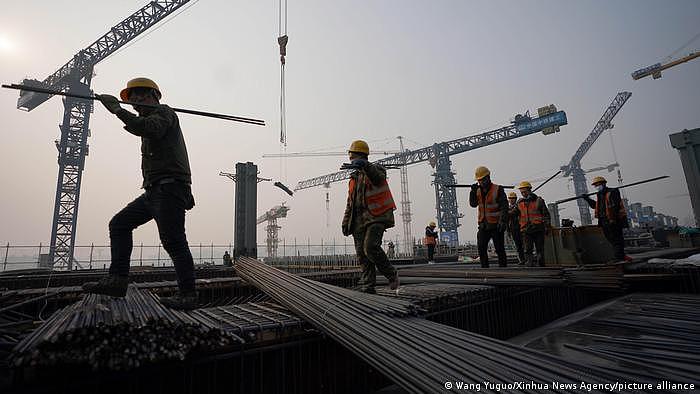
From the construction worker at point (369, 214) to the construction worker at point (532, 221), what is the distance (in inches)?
180

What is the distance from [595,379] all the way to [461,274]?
2981mm

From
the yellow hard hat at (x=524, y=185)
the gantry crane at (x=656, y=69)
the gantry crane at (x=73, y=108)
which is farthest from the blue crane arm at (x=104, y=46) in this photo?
the gantry crane at (x=656, y=69)

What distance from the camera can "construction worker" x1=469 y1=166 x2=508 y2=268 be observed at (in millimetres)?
5898

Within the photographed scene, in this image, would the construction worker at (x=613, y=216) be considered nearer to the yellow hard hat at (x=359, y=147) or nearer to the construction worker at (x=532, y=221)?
the construction worker at (x=532, y=221)

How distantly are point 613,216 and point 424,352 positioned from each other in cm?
683

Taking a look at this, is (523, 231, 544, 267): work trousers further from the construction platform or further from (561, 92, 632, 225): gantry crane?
(561, 92, 632, 225): gantry crane

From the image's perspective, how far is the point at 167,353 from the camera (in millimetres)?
1595

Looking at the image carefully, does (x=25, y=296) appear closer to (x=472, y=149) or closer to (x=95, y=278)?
(x=95, y=278)

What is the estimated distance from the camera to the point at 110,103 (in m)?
2.64

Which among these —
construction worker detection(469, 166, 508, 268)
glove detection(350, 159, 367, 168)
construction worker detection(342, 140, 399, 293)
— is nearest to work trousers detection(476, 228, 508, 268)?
construction worker detection(469, 166, 508, 268)

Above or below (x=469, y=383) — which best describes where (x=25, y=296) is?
above

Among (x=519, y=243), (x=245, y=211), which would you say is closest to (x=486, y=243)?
(x=519, y=243)

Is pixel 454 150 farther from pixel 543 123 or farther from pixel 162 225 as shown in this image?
pixel 162 225

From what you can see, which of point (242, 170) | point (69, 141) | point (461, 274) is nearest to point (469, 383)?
point (461, 274)
